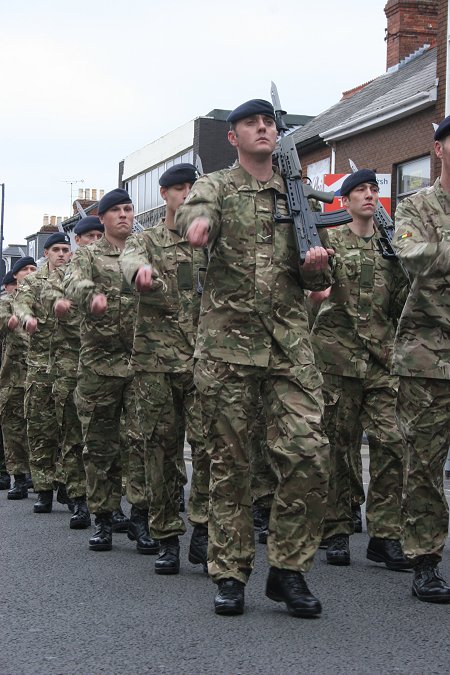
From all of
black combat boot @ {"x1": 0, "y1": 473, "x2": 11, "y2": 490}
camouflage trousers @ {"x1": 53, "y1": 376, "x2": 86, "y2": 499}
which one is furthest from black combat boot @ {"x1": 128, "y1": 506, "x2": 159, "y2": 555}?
black combat boot @ {"x1": 0, "y1": 473, "x2": 11, "y2": 490}

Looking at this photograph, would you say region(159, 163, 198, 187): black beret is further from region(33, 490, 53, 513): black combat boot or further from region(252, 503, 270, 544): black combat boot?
region(33, 490, 53, 513): black combat boot

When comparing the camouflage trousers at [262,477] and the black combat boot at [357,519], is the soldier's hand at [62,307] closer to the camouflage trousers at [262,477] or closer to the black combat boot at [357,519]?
the camouflage trousers at [262,477]

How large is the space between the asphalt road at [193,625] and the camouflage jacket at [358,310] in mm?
1175

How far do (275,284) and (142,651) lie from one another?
Answer: 1812 millimetres

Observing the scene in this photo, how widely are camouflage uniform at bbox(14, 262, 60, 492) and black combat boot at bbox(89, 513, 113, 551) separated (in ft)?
7.02

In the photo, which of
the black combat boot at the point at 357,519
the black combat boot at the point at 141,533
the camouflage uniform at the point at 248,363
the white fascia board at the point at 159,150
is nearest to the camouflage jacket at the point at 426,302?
the camouflage uniform at the point at 248,363

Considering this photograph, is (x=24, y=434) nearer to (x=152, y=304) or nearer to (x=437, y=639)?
(x=152, y=304)

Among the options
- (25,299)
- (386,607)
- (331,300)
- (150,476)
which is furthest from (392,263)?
Answer: (25,299)

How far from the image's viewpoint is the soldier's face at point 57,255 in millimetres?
10828

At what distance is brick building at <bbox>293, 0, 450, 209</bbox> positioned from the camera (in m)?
24.1

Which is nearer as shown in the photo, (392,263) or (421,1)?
(392,263)

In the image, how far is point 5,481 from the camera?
488 inches

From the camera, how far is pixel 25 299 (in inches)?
415

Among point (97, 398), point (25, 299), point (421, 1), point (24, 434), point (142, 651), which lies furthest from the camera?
point (421, 1)
